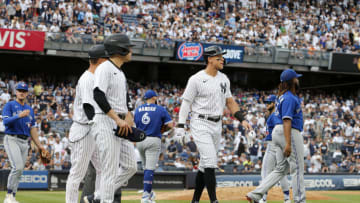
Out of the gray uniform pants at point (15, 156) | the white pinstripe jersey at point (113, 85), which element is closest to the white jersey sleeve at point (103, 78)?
the white pinstripe jersey at point (113, 85)

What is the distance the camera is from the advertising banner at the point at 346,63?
32.4 metres

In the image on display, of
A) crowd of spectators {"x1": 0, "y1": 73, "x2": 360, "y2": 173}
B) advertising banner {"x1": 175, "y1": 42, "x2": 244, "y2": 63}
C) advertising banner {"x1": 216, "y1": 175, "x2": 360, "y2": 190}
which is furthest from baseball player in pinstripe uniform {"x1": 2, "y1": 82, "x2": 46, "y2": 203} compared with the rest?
advertising banner {"x1": 175, "y1": 42, "x2": 244, "y2": 63}

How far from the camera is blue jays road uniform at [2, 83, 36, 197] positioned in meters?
9.70

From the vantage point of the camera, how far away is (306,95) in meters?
32.8

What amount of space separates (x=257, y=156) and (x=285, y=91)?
536 inches

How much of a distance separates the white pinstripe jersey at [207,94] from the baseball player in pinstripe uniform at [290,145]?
0.89 meters

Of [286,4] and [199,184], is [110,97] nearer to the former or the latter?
[199,184]

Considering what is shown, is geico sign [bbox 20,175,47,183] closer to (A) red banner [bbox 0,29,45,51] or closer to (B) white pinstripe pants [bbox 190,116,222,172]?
(B) white pinstripe pants [bbox 190,116,222,172]

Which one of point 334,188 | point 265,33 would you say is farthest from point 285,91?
point 265,33

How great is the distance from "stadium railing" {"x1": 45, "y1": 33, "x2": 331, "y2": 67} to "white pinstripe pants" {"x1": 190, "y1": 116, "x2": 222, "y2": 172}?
1847 cm

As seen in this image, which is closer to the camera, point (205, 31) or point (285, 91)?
Result: point (285, 91)

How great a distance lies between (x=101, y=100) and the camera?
6.04m

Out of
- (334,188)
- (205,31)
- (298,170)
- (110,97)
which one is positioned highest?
(205,31)

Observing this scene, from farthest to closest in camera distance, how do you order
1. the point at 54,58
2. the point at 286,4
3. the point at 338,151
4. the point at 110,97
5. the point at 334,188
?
the point at 286,4 → the point at 54,58 → the point at 338,151 → the point at 334,188 → the point at 110,97
